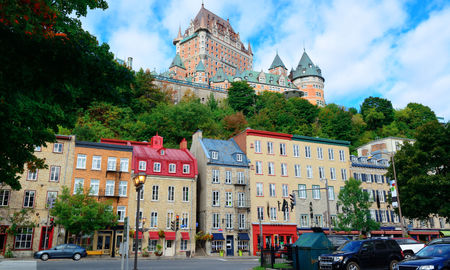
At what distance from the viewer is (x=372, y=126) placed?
335 ft

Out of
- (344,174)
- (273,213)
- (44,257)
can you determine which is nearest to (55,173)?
(44,257)

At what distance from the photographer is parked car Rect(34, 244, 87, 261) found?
94.3 ft

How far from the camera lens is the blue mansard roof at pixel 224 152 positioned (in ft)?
144

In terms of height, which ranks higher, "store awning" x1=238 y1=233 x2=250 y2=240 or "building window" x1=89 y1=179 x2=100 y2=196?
"building window" x1=89 y1=179 x2=100 y2=196

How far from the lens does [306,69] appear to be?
13800 centimetres

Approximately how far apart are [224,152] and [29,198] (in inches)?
909

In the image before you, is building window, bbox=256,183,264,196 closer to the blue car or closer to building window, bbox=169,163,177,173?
building window, bbox=169,163,177,173

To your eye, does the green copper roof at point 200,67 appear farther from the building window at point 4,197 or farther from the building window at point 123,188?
the building window at point 4,197

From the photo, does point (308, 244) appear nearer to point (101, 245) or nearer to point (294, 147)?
point (101, 245)

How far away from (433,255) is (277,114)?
244 feet

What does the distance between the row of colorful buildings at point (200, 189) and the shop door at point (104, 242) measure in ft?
0.33

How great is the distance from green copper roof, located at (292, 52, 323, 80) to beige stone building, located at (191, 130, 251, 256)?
100m

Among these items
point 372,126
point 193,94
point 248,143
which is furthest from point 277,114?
point 248,143

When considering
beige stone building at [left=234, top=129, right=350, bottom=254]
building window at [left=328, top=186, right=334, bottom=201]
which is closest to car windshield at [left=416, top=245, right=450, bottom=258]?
beige stone building at [left=234, top=129, right=350, bottom=254]
